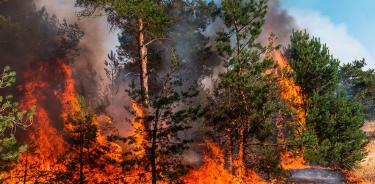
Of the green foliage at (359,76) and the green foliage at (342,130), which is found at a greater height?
the green foliage at (359,76)

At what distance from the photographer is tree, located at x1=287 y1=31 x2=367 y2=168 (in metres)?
24.9

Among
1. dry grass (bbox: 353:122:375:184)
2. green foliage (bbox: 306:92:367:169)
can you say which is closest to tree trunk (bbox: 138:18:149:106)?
green foliage (bbox: 306:92:367:169)

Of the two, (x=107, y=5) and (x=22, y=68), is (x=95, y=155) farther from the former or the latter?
(x=22, y=68)

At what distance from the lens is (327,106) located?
26875 millimetres

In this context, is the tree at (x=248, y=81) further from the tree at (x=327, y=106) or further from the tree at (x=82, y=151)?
the tree at (x=82, y=151)

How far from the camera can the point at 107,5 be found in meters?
17.5

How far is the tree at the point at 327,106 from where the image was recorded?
24875 mm

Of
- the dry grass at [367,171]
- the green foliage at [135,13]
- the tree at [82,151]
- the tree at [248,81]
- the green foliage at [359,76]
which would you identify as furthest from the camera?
the green foliage at [359,76]

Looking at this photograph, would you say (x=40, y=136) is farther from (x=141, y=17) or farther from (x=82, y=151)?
(x=141, y=17)

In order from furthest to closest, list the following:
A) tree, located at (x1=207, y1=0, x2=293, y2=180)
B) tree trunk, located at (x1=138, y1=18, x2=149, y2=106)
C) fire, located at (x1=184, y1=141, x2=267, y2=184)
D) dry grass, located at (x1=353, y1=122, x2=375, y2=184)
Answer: dry grass, located at (x1=353, y1=122, x2=375, y2=184) → fire, located at (x1=184, y1=141, x2=267, y2=184) → tree, located at (x1=207, y1=0, x2=293, y2=180) → tree trunk, located at (x1=138, y1=18, x2=149, y2=106)

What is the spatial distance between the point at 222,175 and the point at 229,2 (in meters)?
12.9

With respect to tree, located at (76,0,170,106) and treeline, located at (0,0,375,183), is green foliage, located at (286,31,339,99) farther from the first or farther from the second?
tree, located at (76,0,170,106)

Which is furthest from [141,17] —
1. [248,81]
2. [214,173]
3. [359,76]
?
[359,76]

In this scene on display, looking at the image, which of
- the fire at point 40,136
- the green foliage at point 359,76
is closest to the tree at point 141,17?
the fire at point 40,136
